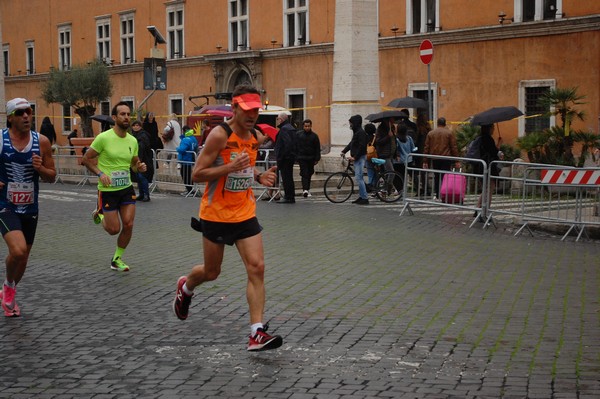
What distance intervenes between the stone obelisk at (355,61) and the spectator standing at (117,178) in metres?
15.1

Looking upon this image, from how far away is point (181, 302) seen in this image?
8664 mm

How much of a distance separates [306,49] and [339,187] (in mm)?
18598

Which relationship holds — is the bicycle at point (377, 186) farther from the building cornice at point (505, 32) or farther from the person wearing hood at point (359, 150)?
the building cornice at point (505, 32)

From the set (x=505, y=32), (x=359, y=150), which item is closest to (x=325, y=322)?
(x=359, y=150)

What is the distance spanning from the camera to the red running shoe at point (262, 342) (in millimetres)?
7766

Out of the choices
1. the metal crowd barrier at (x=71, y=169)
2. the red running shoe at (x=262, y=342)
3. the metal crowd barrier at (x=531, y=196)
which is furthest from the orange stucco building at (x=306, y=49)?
the red running shoe at (x=262, y=342)

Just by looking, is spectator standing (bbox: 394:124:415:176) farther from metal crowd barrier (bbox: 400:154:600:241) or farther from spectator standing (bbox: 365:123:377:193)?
metal crowd barrier (bbox: 400:154:600:241)

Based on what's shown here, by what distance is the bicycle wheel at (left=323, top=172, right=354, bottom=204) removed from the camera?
73.2 ft

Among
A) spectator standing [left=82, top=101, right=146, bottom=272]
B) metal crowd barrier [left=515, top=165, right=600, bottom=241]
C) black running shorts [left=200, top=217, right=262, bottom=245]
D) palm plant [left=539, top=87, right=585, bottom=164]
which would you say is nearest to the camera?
black running shorts [left=200, top=217, right=262, bottom=245]

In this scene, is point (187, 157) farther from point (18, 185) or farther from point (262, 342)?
point (262, 342)

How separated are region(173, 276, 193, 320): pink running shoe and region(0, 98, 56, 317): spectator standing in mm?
1592

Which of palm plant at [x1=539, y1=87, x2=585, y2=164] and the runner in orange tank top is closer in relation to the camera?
the runner in orange tank top

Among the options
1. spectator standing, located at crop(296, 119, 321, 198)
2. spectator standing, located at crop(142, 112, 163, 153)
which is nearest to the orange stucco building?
spectator standing, located at crop(142, 112, 163, 153)

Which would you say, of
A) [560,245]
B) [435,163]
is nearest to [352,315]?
[560,245]
